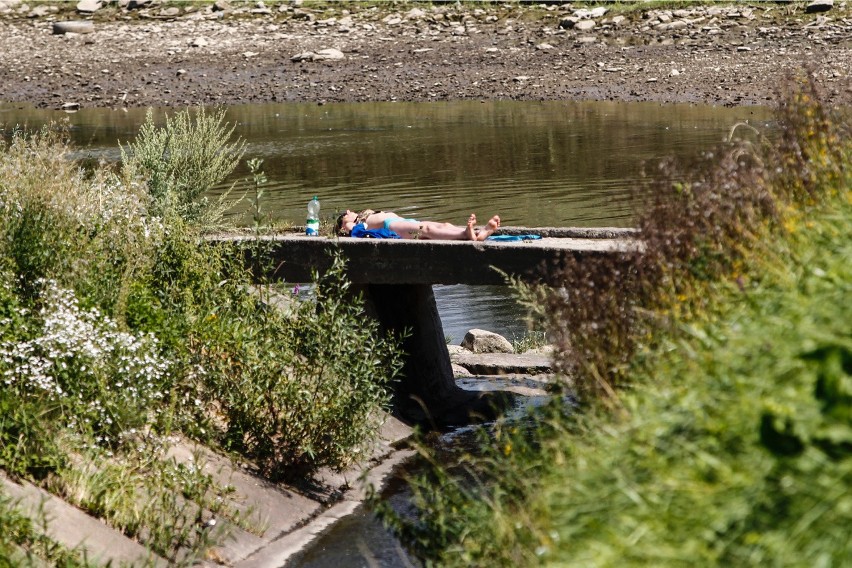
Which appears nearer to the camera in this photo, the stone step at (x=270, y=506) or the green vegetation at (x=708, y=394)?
the green vegetation at (x=708, y=394)

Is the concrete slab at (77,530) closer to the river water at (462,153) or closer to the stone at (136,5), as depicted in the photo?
the river water at (462,153)

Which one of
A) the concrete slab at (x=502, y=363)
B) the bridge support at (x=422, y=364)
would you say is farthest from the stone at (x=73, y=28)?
the bridge support at (x=422, y=364)

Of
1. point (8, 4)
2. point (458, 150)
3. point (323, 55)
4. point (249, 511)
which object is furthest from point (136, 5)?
point (249, 511)

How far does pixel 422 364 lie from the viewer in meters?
12.6

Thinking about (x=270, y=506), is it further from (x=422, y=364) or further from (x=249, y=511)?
(x=422, y=364)

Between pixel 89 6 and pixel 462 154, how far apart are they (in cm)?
2264

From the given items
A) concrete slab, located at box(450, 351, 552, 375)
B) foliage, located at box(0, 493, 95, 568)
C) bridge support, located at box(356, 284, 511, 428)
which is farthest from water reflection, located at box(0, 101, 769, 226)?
foliage, located at box(0, 493, 95, 568)

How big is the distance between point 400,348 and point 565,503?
785cm

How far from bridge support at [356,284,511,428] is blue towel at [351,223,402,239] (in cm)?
48

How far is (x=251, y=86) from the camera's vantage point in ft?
126

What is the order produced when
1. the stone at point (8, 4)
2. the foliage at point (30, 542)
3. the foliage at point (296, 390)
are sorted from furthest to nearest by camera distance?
the stone at point (8, 4), the foliage at point (296, 390), the foliage at point (30, 542)

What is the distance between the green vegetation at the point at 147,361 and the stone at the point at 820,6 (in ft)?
87.5

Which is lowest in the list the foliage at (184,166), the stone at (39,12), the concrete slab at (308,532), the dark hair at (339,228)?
the stone at (39,12)

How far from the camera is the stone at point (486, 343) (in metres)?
15.0
